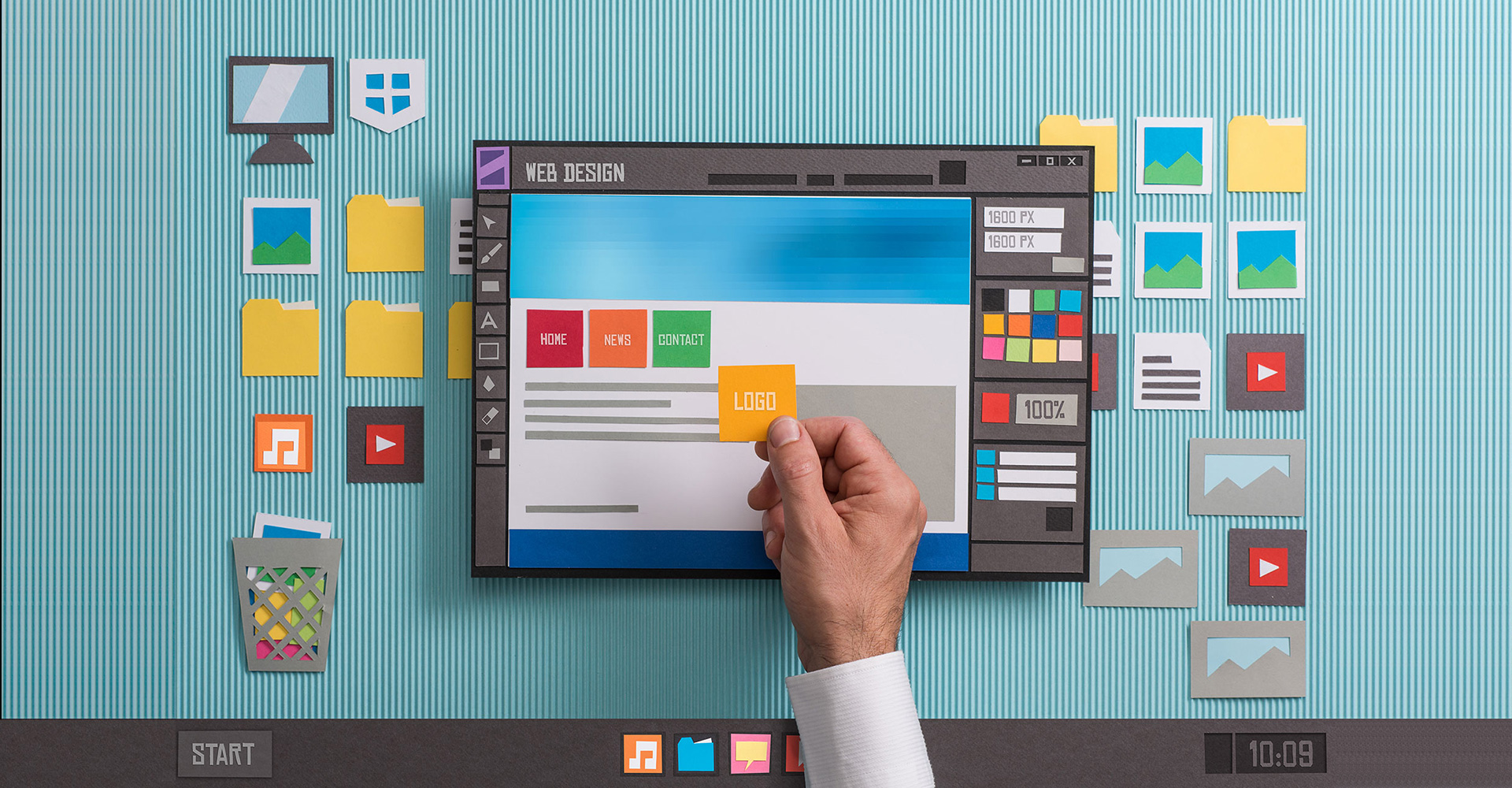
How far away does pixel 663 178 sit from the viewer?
34.6 inches

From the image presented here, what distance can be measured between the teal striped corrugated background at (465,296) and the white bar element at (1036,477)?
65mm

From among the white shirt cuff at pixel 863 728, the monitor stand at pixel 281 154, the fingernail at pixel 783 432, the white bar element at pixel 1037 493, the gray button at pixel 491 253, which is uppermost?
the monitor stand at pixel 281 154

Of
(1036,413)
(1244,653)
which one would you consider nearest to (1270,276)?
(1036,413)

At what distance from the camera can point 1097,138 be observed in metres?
0.91

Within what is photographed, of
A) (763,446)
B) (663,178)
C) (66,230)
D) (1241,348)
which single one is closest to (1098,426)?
(1241,348)

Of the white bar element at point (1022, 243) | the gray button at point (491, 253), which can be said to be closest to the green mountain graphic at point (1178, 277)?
the white bar element at point (1022, 243)

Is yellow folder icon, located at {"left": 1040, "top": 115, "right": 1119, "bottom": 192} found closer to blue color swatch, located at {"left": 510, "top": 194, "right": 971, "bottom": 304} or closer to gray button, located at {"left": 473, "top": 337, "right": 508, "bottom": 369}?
blue color swatch, located at {"left": 510, "top": 194, "right": 971, "bottom": 304}

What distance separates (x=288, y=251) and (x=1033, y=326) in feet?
2.71

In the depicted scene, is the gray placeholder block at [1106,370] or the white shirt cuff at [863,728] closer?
the white shirt cuff at [863,728]

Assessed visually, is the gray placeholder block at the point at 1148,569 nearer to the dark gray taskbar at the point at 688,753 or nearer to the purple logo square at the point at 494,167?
the dark gray taskbar at the point at 688,753

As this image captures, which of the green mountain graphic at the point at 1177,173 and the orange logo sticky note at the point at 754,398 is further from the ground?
the green mountain graphic at the point at 1177,173

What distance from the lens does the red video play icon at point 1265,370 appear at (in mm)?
911

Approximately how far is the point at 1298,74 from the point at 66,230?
1398 millimetres

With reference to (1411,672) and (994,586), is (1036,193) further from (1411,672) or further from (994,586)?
(1411,672)
